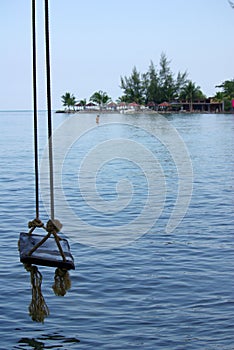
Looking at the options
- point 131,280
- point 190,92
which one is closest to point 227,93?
point 190,92

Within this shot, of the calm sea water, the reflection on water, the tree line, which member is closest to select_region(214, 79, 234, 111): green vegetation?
the tree line

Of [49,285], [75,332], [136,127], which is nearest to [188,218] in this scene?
[49,285]

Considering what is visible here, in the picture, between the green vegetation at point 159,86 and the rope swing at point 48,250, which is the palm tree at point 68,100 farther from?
the rope swing at point 48,250

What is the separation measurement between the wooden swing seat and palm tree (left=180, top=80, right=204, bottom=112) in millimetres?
121493

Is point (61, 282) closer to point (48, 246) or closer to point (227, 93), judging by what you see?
point (48, 246)

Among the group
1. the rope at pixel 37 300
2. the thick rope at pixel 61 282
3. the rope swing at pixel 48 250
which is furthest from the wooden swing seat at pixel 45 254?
the rope at pixel 37 300

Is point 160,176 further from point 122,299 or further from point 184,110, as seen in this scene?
point 184,110

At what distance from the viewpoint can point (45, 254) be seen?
4.43 m

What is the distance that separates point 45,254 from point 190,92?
124414mm

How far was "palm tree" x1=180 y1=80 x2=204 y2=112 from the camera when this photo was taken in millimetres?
125156

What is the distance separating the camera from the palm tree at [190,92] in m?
125

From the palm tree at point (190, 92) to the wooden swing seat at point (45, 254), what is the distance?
121 meters

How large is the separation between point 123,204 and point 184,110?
118 m

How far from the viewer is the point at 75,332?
6355 mm
